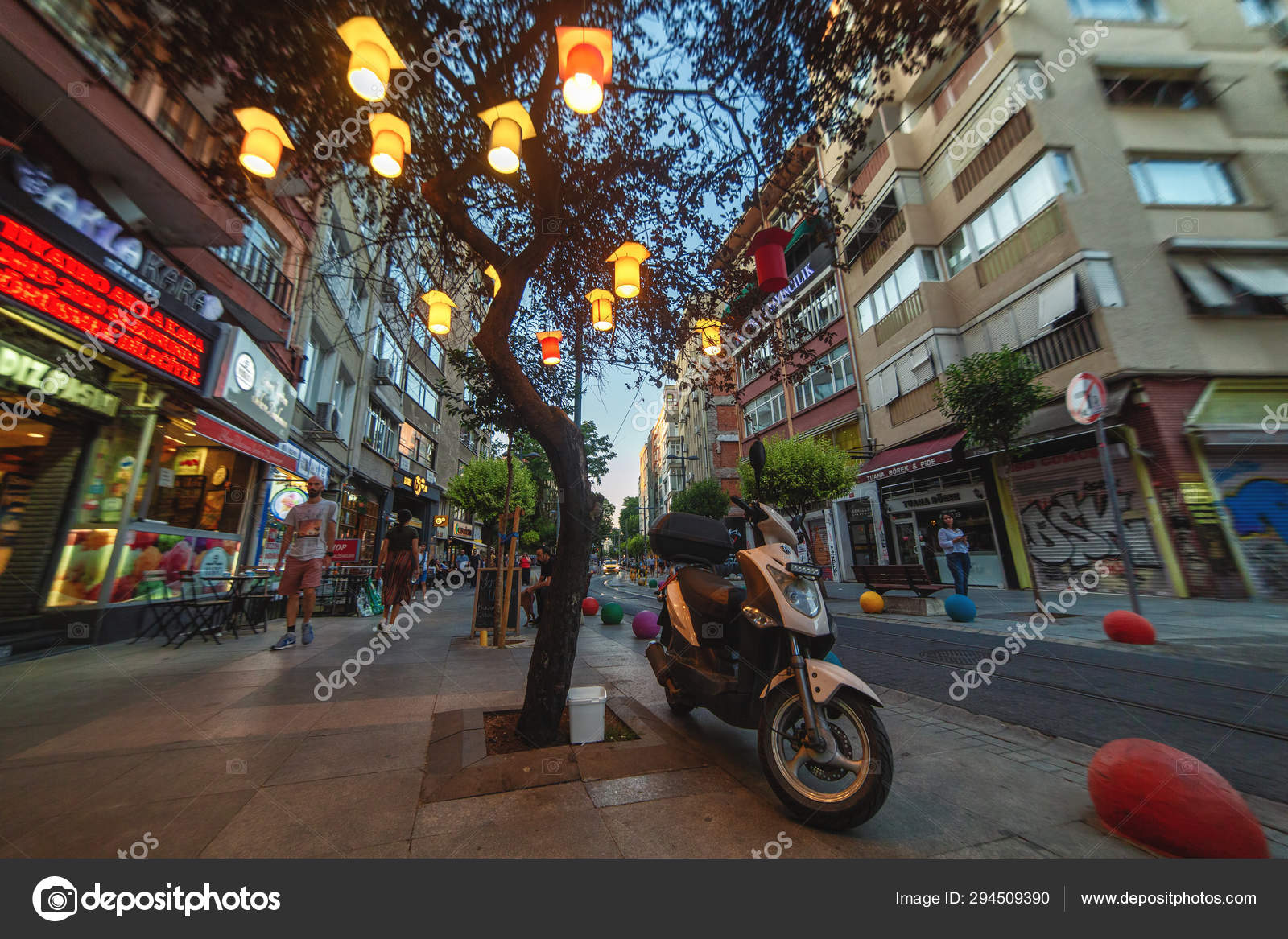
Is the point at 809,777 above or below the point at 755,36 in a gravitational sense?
below

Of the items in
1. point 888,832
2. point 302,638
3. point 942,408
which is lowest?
point 888,832

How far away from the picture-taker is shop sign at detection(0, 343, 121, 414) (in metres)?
4.87

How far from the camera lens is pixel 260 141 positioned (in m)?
3.55

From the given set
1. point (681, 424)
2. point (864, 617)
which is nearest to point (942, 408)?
point (864, 617)

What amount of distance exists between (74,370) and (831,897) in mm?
8671

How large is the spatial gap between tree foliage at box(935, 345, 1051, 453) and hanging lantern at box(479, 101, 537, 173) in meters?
8.99

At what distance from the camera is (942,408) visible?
35.1ft

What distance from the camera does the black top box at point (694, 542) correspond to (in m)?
3.39

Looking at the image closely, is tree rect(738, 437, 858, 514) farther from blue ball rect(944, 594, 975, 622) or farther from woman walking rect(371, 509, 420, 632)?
woman walking rect(371, 509, 420, 632)

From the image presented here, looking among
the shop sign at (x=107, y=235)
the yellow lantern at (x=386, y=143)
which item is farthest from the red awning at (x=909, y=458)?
the shop sign at (x=107, y=235)

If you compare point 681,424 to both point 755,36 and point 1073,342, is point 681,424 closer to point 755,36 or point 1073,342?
point 1073,342

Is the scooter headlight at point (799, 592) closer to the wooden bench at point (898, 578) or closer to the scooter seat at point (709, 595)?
the scooter seat at point (709, 595)

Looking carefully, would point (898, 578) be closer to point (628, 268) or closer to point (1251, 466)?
point (1251, 466)

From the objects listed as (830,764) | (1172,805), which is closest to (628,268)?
(830,764)
